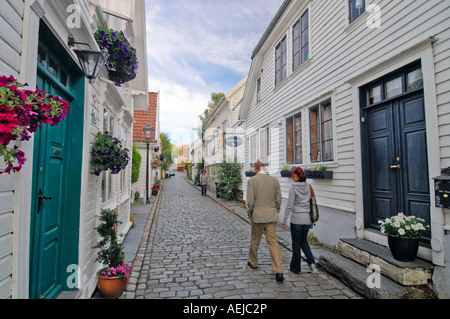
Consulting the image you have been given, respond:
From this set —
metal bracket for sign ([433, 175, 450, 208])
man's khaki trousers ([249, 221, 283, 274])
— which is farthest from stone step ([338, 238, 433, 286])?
man's khaki trousers ([249, 221, 283, 274])

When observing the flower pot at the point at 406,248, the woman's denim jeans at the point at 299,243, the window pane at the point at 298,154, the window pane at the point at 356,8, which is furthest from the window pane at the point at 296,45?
the flower pot at the point at 406,248

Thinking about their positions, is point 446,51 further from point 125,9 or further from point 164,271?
point 125,9

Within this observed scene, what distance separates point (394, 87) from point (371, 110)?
0.58 meters

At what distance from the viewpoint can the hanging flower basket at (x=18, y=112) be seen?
122 cm

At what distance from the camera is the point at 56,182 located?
9.83ft

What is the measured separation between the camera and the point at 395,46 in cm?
424

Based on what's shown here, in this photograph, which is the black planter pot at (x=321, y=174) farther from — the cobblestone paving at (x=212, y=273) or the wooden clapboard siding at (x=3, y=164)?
the wooden clapboard siding at (x=3, y=164)

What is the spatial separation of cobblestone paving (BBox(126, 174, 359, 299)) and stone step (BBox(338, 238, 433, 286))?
0.56 meters

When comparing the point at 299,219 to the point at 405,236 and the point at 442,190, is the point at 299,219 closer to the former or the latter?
the point at 405,236

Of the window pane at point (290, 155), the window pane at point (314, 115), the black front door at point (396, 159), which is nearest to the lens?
the black front door at point (396, 159)

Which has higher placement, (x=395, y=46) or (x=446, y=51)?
(x=395, y=46)
